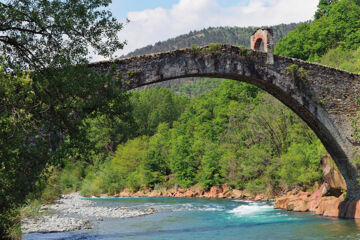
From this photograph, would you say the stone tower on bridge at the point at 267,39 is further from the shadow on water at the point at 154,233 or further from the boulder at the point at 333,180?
the shadow on water at the point at 154,233

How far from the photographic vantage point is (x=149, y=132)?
63.3m

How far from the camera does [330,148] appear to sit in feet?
50.5

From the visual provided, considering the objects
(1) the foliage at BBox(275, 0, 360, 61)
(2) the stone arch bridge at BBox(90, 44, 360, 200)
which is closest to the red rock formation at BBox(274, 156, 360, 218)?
(2) the stone arch bridge at BBox(90, 44, 360, 200)

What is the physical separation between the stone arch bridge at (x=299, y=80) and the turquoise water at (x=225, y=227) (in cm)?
240

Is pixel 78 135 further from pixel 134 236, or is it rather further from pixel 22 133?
pixel 134 236

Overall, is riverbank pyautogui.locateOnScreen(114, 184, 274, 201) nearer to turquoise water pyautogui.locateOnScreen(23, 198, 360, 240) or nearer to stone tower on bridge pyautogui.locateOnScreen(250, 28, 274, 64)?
turquoise water pyautogui.locateOnScreen(23, 198, 360, 240)

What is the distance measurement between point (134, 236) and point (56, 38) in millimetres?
9621

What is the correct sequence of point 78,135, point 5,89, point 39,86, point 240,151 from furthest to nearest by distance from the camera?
point 240,151, point 78,135, point 39,86, point 5,89

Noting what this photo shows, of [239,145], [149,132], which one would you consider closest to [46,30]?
[239,145]

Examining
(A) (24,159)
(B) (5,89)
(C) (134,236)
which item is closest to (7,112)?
(B) (5,89)

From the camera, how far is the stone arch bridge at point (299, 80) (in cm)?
1302

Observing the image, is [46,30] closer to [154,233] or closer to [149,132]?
[154,233]

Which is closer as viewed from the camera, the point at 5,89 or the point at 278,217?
the point at 5,89

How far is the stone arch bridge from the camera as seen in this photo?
13.0 meters
